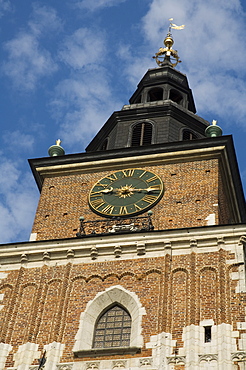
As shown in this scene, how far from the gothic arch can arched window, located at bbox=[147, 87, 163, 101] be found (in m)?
12.9

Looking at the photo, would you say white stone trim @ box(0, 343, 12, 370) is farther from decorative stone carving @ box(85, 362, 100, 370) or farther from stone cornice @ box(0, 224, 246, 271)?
stone cornice @ box(0, 224, 246, 271)

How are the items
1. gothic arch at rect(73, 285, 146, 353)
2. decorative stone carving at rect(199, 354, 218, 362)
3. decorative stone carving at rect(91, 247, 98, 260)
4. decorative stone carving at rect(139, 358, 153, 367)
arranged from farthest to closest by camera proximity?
decorative stone carving at rect(91, 247, 98, 260), gothic arch at rect(73, 285, 146, 353), decorative stone carving at rect(139, 358, 153, 367), decorative stone carving at rect(199, 354, 218, 362)

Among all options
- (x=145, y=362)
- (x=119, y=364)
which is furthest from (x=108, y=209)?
(x=145, y=362)

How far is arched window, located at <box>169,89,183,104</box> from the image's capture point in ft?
124

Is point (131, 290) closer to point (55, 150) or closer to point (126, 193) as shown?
point (126, 193)

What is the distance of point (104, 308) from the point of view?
2609 cm

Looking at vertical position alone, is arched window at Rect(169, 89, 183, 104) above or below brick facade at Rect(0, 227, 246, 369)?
above

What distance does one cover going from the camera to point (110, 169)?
32.1m

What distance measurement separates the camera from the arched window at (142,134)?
3388 centimetres

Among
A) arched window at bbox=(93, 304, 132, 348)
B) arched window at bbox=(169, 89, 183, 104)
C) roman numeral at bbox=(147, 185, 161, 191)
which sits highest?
arched window at bbox=(169, 89, 183, 104)

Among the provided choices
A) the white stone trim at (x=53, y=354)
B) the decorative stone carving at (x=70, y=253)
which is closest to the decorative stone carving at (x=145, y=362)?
the white stone trim at (x=53, y=354)

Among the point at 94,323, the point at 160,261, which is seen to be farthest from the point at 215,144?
the point at 94,323

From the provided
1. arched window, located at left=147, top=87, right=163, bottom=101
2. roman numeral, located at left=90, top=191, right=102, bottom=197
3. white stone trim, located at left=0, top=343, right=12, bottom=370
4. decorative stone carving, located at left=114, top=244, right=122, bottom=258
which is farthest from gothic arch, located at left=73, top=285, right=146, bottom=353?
arched window, located at left=147, top=87, right=163, bottom=101

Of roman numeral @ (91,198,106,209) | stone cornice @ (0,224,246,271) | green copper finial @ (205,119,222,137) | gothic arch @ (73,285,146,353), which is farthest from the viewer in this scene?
green copper finial @ (205,119,222,137)
